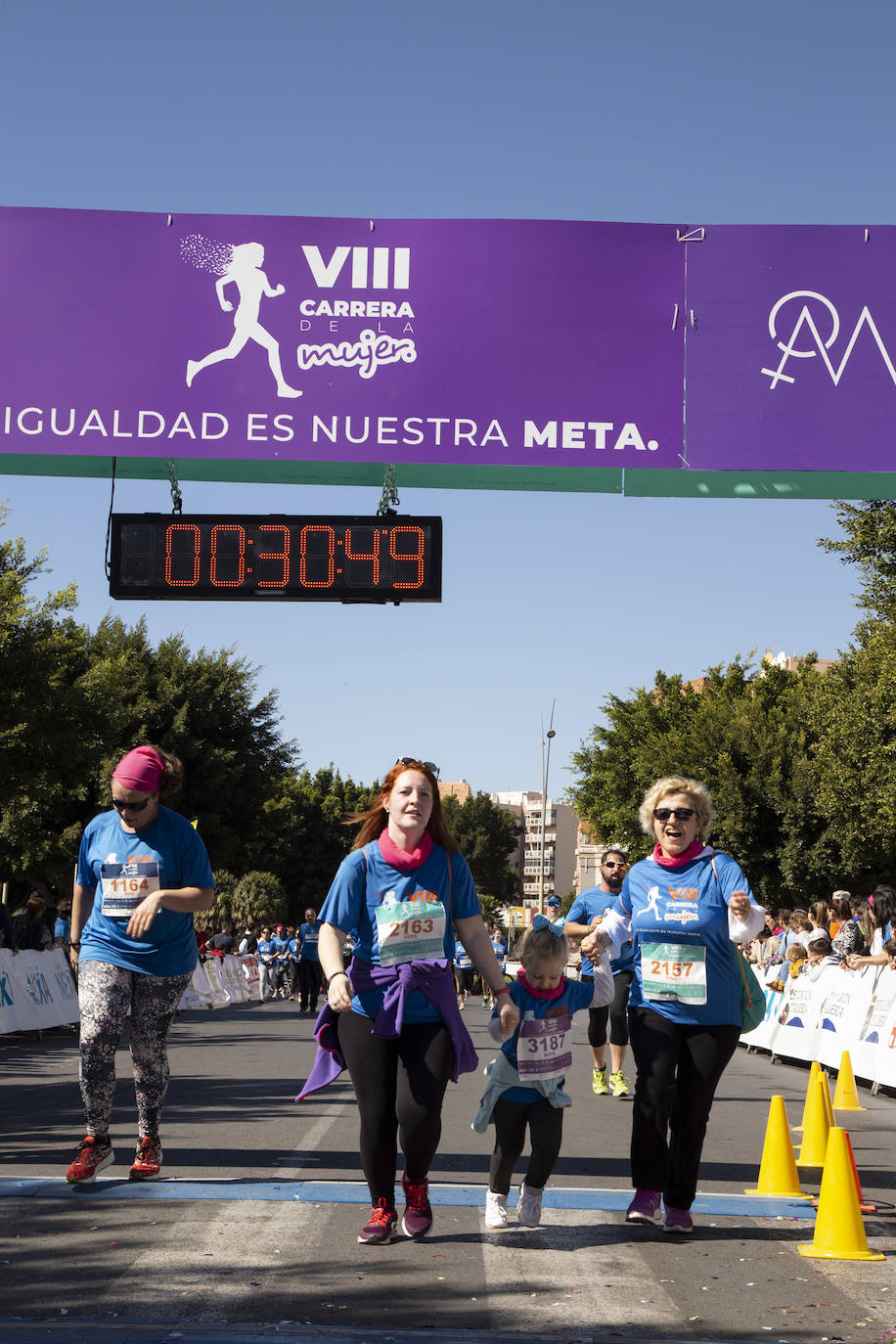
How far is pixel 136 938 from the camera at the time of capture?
22.5 ft

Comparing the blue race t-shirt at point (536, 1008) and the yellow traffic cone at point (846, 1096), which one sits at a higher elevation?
the blue race t-shirt at point (536, 1008)

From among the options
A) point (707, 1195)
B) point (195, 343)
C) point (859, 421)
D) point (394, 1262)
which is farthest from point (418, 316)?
point (394, 1262)

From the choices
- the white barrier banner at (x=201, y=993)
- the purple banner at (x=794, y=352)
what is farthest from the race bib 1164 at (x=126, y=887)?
the white barrier banner at (x=201, y=993)

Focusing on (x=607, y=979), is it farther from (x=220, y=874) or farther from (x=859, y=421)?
(x=220, y=874)

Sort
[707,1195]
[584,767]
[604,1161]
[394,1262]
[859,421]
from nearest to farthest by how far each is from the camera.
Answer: [394,1262], [707,1195], [604,1161], [859,421], [584,767]

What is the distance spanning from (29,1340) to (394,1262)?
5.03 ft

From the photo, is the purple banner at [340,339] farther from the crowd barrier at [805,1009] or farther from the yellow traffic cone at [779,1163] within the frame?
the crowd barrier at [805,1009]

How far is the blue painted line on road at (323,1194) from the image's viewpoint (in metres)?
6.66

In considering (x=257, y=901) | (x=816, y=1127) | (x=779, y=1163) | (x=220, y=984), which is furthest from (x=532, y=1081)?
(x=257, y=901)

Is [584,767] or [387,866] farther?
[584,767]

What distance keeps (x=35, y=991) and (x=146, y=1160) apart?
42.3 feet

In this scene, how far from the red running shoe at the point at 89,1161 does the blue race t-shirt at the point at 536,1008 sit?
190 cm

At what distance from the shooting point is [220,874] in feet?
154

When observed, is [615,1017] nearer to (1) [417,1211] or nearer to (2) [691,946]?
(2) [691,946]
